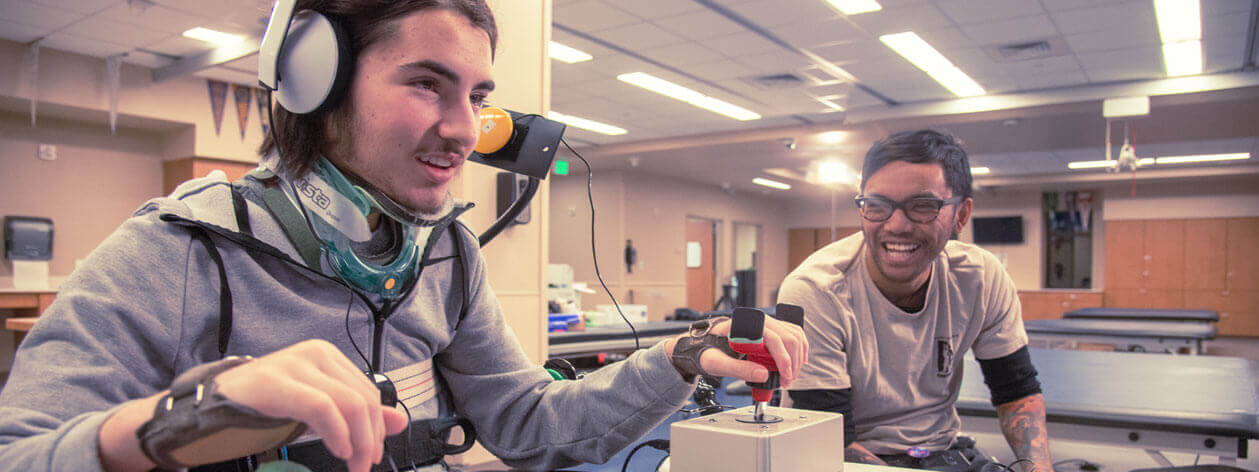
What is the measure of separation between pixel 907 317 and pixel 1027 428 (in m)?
0.39

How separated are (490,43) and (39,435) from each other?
2.00 feet

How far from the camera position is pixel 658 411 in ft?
3.17

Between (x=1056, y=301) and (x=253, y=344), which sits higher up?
(x=253, y=344)

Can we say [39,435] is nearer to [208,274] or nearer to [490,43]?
[208,274]

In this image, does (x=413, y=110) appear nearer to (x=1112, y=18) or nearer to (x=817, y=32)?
(x=817, y=32)

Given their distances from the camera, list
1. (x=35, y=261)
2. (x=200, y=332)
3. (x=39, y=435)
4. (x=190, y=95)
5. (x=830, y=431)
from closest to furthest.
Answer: (x=39, y=435), (x=200, y=332), (x=830, y=431), (x=35, y=261), (x=190, y=95)

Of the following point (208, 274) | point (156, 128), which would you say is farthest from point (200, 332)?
point (156, 128)

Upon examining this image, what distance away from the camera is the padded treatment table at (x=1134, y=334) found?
18.7 ft

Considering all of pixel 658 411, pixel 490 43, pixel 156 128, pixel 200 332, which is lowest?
pixel 658 411

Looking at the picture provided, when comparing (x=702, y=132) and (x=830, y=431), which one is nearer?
(x=830, y=431)

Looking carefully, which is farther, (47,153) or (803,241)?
(803,241)

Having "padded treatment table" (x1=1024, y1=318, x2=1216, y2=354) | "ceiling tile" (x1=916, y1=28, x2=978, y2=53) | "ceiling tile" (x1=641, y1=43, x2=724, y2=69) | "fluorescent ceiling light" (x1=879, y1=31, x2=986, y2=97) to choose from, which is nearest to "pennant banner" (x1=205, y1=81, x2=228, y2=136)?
"ceiling tile" (x1=641, y1=43, x2=724, y2=69)

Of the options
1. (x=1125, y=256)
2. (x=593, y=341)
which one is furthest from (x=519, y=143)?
(x=1125, y=256)

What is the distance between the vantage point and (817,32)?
5.43m
